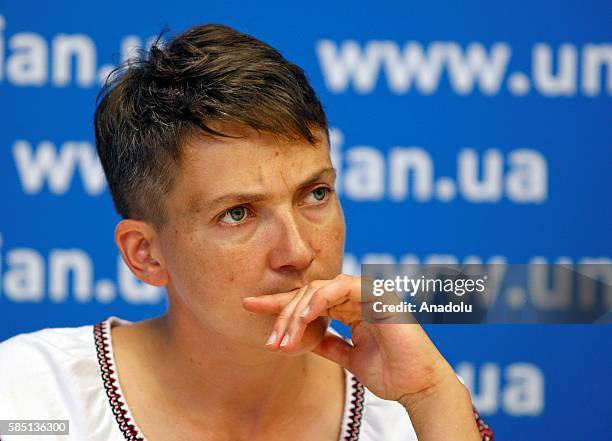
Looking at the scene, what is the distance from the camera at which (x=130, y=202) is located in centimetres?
188

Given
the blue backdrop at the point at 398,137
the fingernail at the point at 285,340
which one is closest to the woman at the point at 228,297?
the fingernail at the point at 285,340

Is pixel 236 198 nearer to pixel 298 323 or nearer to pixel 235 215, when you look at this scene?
pixel 235 215

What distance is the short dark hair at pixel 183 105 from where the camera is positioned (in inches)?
66.0

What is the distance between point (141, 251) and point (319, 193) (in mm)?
456

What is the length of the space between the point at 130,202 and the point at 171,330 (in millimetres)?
324

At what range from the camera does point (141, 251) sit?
1887 mm

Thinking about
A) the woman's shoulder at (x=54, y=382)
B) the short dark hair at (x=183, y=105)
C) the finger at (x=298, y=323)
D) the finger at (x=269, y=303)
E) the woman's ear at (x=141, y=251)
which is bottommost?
the woman's shoulder at (x=54, y=382)

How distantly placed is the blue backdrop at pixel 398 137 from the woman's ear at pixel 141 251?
0.89 meters

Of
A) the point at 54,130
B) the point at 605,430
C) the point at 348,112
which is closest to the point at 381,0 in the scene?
the point at 348,112

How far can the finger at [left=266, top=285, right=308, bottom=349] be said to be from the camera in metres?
1.53

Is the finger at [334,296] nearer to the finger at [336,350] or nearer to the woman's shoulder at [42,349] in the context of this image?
the finger at [336,350]

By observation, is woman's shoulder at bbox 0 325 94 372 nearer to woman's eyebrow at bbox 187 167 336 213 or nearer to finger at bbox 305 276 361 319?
woman's eyebrow at bbox 187 167 336 213

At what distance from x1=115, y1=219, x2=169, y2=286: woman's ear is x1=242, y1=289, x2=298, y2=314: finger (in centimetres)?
34

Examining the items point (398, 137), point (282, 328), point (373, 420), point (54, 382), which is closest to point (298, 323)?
point (282, 328)
